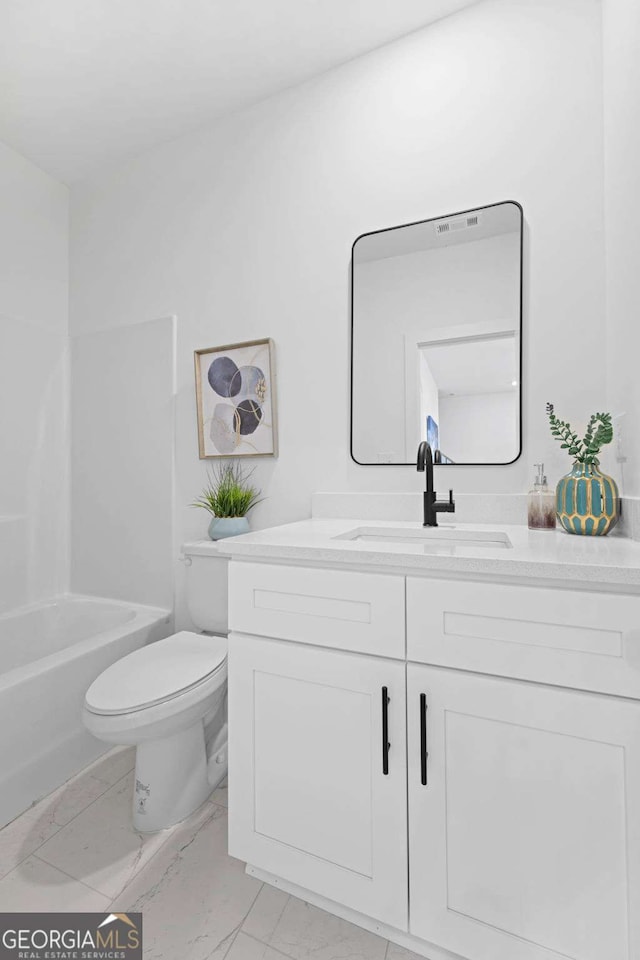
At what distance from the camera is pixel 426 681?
3.24 ft

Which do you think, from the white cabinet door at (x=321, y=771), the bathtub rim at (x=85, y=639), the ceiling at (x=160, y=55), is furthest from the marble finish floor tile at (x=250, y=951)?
the ceiling at (x=160, y=55)

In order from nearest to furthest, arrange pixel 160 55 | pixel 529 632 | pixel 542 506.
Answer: pixel 529 632 < pixel 542 506 < pixel 160 55

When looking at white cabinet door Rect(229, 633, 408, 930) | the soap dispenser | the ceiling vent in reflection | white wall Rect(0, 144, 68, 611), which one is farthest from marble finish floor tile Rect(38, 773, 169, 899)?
the ceiling vent in reflection

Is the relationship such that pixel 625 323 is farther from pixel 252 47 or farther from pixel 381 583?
pixel 252 47

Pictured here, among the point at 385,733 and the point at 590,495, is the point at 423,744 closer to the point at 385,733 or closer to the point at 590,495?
the point at 385,733

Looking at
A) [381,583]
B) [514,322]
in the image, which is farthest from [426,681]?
[514,322]

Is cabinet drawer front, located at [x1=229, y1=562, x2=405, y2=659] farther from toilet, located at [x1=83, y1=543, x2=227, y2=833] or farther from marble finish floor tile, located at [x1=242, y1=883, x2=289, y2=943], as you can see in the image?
marble finish floor tile, located at [x1=242, y1=883, x2=289, y2=943]

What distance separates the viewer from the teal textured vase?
1.18 meters

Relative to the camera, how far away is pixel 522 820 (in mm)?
898

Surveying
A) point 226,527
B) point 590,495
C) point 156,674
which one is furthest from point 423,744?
point 226,527

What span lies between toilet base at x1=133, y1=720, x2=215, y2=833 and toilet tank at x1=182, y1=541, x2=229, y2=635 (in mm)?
407

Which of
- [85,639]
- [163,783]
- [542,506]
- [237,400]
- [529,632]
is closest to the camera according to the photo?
[529,632]

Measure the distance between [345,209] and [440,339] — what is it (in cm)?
65

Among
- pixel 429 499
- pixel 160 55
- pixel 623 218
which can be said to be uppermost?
pixel 160 55
